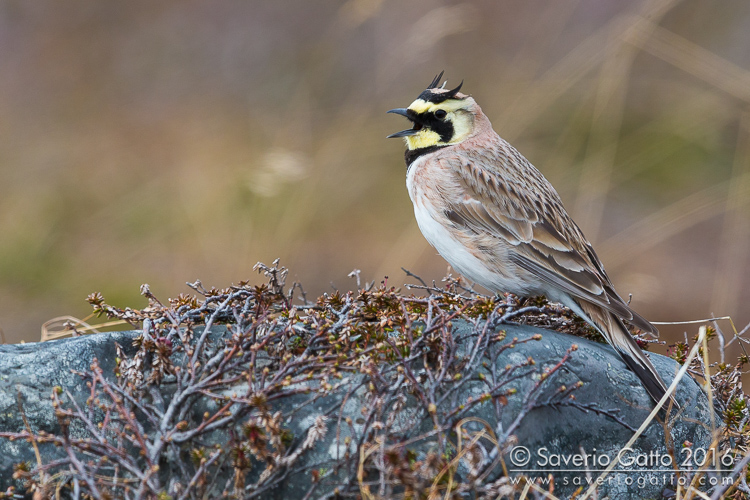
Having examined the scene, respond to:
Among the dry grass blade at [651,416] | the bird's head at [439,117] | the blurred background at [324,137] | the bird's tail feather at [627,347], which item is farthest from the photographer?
the blurred background at [324,137]

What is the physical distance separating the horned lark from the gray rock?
0.41 metres

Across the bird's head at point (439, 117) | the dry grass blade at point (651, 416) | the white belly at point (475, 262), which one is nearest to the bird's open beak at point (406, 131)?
the bird's head at point (439, 117)

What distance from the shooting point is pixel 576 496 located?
336cm

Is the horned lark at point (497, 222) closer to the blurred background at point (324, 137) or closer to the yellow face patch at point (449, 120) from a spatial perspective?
the yellow face patch at point (449, 120)

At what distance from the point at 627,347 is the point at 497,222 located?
121 centimetres

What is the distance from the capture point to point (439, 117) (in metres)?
5.69

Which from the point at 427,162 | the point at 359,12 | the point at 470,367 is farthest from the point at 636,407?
the point at 359,12

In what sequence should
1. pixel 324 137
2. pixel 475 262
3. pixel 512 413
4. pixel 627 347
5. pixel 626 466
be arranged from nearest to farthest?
pixel 512 413, pixel 626 466, pixel 627 347, pixel 475 262, pixel 324 137

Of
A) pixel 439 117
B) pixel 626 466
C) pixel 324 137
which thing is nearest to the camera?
pixel 626 466

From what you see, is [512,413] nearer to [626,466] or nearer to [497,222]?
[626,466]

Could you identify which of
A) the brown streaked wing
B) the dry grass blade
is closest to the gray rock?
the dry grass blade

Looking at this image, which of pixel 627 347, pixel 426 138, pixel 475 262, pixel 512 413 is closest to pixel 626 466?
pixel 512 413

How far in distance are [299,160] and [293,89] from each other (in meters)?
4.21

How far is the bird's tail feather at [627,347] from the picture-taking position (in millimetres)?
4020
